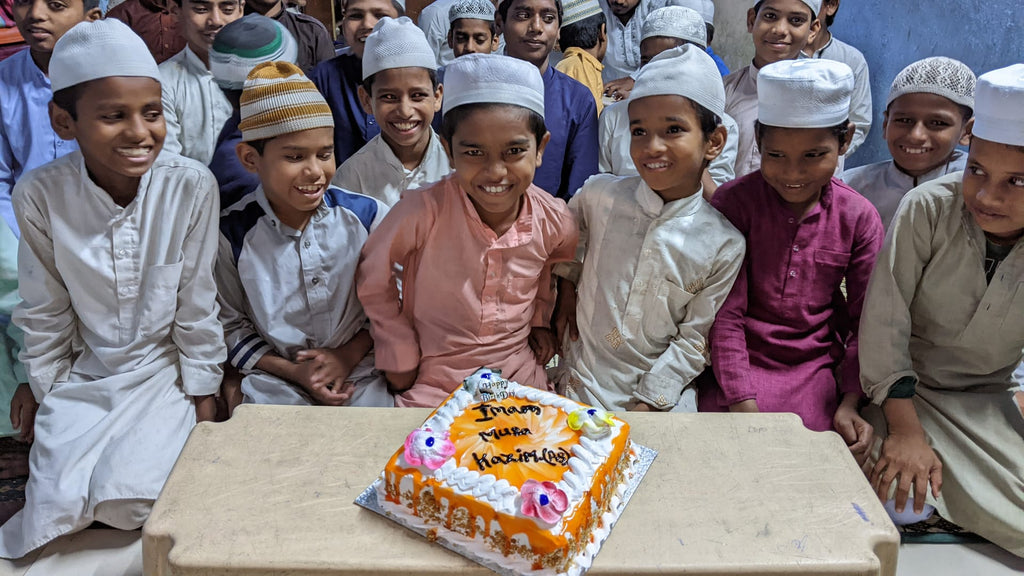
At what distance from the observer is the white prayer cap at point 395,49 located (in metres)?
2.67

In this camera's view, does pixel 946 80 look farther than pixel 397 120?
No

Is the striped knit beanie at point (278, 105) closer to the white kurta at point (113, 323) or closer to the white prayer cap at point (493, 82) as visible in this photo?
the white kurta at point (113, 323)

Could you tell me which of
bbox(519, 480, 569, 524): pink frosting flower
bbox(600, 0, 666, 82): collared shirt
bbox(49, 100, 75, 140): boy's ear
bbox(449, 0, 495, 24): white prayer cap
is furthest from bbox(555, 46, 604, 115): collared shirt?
bbox(519, 480, 569, 524): pink frosting flower

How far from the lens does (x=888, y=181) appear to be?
275 cm

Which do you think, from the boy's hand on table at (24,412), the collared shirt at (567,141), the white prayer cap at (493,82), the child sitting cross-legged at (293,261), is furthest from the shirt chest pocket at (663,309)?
the boy's hand on table at (24,412)

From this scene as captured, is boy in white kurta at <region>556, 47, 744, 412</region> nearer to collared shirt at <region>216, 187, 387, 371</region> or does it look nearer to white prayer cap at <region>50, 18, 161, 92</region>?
collared shirt at <region>216, 187, 387, 371</region>

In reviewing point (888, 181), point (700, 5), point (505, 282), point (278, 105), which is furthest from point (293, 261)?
point (700, 5)

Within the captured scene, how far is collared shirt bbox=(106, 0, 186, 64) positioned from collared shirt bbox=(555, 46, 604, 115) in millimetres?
1867

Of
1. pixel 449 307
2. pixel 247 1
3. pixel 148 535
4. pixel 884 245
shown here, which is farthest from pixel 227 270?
pixel 247 1

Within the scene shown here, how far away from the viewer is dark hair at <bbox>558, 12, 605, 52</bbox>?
13.7ft

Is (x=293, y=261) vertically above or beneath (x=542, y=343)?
above

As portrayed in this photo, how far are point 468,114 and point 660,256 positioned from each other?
643 millimetres

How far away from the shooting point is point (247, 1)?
12.7ft

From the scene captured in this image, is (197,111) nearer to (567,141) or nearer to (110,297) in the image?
(110,297)
